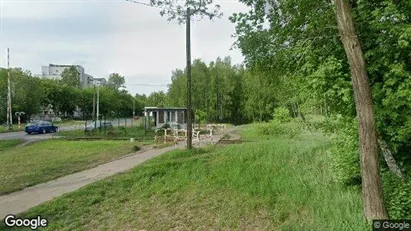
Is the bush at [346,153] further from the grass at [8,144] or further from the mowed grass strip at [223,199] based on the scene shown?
the grass at [8,144]

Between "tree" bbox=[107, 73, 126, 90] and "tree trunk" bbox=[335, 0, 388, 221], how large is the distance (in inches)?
3642

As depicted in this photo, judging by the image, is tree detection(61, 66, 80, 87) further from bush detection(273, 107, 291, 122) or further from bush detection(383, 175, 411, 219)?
bush detection(383, 175, 411, 219)

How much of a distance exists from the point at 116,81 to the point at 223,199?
92898mm

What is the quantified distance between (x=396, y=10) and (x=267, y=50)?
2.96 metres

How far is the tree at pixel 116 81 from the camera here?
94.3 m

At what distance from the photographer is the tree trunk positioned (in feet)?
14.8

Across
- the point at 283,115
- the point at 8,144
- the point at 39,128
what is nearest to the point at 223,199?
the point at 8,144

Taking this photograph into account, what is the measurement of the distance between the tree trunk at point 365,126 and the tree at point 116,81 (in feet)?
303

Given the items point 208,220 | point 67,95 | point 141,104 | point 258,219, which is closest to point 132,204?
point 208,220

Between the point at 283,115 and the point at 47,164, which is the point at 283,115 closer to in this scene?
the point at 283,115

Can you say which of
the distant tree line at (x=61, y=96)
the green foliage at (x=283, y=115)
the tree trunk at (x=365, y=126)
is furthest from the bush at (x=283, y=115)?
the distant tree line at (x=61, y=96)

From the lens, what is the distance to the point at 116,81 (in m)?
95.8

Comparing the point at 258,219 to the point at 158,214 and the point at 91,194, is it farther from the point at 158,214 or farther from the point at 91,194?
the point at 91,194

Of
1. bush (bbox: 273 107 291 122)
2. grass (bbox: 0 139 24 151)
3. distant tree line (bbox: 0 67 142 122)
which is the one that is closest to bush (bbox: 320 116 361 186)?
grass (bbox: 0 139 24 151)
